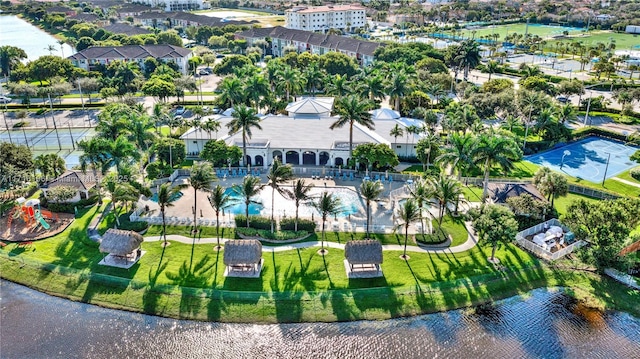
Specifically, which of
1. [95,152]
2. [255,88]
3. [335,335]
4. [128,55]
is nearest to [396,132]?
[255,88]

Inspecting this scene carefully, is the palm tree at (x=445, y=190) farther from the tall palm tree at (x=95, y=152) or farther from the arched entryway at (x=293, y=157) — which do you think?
the tall palm tree at (x=95, y=152)

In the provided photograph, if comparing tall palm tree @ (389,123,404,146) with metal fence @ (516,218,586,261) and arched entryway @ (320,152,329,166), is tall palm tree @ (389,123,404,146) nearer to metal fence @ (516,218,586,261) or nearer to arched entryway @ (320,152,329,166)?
arched entryway @ (320,152,329,166)

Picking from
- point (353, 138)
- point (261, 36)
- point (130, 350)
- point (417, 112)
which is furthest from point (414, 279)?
point (261, 36)

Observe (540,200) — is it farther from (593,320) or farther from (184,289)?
(184,289)

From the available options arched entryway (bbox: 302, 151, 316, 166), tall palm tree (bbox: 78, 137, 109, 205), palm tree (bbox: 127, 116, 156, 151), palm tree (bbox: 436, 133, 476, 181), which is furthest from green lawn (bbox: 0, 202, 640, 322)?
arched entryway (bbox: 302, 151, 316, 166)

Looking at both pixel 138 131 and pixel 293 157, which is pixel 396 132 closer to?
pixel 293 157

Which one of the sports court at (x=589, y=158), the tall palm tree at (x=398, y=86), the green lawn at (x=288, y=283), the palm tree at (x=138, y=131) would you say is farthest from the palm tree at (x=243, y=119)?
the sports court at (x=589, y=158)
